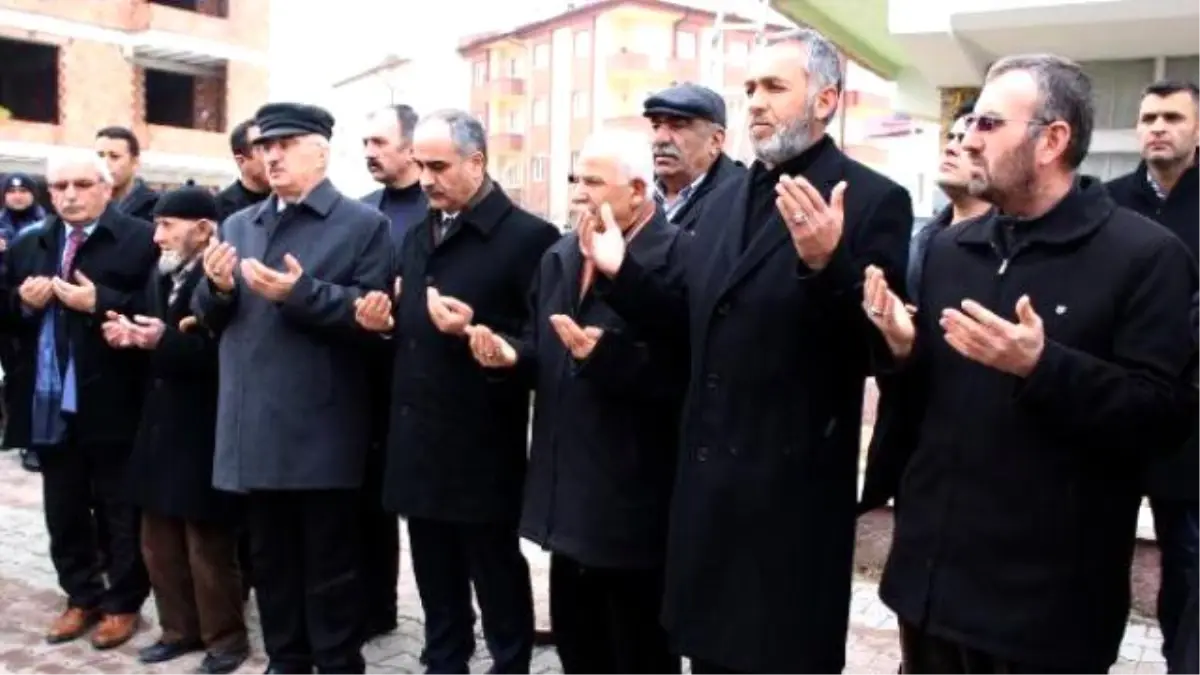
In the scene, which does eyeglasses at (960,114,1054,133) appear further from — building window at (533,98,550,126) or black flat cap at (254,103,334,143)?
building window at (533,98,550,126)

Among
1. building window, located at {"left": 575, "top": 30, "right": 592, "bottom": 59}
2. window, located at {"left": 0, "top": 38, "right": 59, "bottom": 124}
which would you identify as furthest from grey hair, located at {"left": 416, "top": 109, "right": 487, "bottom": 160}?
building window, located at {"left": 575, "top": 30, "right": 592, "bottom": 59}

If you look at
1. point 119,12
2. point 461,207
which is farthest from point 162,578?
point 119,12

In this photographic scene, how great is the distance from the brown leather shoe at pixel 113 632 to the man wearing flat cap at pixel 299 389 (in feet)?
3.51

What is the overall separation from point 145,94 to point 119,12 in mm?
2570

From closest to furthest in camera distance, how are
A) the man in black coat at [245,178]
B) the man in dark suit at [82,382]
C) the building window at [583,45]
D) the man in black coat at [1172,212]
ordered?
the man in black coat at [1172,212], the man in dark suit at [82,382], the man in black coat at [245,178], the building window at [583,45]

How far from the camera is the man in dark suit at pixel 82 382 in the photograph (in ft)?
16.5

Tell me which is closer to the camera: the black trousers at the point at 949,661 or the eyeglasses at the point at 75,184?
the black trousers at the point at 949,661

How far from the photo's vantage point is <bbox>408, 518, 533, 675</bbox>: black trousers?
13.8 feet

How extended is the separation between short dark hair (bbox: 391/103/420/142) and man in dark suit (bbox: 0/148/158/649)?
1.23 metres

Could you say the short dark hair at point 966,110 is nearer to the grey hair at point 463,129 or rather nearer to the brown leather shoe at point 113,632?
the grey hair at point 463,129

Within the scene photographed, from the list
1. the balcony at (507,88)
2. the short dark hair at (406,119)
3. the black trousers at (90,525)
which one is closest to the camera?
the black trousers at (90,525)

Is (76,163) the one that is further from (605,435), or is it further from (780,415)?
(780,415)

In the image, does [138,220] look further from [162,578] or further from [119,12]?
[119,12]

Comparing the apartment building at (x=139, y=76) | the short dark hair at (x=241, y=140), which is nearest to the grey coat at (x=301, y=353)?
the short dark hair at (x=241, y=140)
